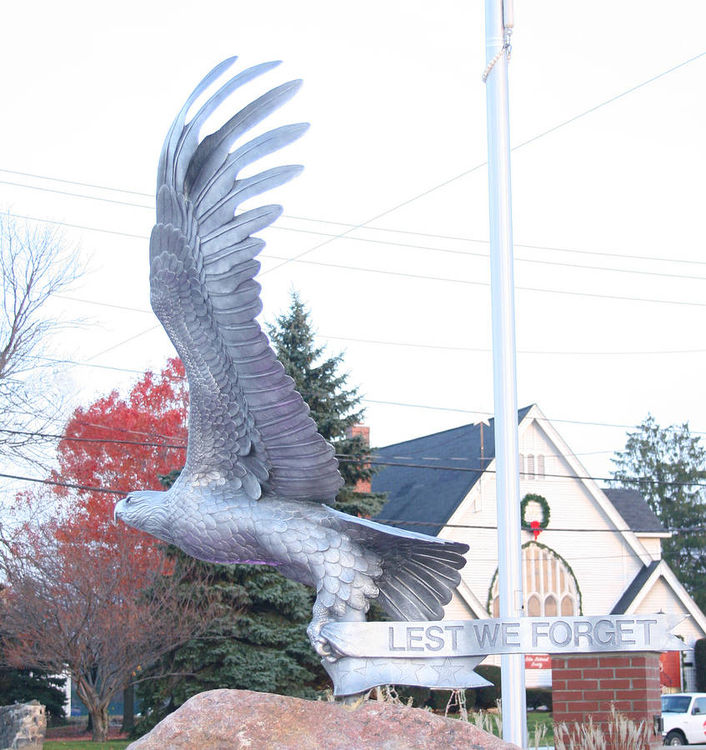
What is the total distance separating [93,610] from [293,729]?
15483mm

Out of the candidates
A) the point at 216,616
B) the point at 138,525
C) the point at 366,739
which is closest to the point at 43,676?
the point at 216,616

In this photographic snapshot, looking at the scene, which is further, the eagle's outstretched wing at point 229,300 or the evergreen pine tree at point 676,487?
the evergreen pine tree at point 676,487

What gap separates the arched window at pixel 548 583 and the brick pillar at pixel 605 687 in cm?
2218

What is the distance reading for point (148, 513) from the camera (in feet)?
25.9

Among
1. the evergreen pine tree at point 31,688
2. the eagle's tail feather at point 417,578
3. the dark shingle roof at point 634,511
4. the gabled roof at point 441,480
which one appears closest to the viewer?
the eagle's tail feather at point 417,578

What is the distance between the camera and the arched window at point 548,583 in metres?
30.9

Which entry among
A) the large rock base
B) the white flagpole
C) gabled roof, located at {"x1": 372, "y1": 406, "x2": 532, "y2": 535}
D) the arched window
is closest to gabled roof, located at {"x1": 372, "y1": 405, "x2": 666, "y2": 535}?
gabled roof, located at {"x1": 372, "y1": 406, "x2": 532, "y2": 535}

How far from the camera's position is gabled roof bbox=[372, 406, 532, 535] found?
3111 cm

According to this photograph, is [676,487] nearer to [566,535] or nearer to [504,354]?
[566,535]

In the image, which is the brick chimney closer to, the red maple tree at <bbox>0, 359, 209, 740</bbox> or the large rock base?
the red maple tree at <bbox>0, 359, 209, 740</bbox>

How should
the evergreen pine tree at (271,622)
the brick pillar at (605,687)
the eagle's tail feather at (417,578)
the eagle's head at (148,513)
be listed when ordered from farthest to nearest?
the evergreen pine tree at (271,622), the brick pillar at (605,687), the eagle's head at (148,513), the eagle's tail feather at (417,578)

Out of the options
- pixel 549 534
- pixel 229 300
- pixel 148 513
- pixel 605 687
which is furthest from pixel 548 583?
pixel 229 300

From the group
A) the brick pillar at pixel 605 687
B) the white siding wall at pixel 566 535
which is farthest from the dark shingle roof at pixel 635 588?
the brick pillar at pixel 605 687

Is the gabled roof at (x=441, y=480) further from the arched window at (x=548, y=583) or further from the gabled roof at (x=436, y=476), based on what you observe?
the arched window at (x=548, y=583)
